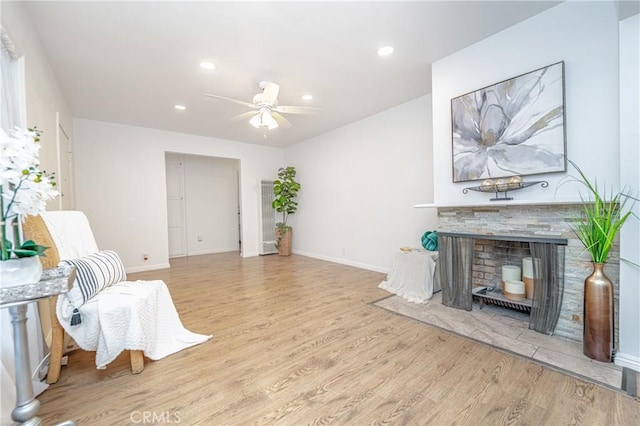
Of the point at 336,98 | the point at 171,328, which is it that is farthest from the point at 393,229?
the point at 171,328

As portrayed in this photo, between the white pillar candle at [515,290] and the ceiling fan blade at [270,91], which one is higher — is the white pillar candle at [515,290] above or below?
below

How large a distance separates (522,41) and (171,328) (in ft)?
13.4

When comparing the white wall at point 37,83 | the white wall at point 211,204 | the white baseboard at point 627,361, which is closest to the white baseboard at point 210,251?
the white wall at point 211,204

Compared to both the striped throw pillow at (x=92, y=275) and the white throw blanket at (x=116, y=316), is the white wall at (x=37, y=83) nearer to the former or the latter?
the white throw blanket at (x=116, y=316)

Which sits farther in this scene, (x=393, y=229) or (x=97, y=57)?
(x=393, y=229)

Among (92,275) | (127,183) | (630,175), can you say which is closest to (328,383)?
(92,275)

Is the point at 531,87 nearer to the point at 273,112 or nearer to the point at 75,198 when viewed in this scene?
the point at 273,112

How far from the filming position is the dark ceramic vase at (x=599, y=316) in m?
1.86

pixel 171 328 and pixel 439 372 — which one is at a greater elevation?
pixel 171 328

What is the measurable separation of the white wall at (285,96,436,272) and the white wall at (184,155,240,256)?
2.27 m

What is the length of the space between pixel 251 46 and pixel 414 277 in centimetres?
323

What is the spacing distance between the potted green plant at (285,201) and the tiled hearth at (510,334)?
144 inches

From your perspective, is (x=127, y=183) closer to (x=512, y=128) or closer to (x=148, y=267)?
(x=148, y=267)

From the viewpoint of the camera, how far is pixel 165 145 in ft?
17.4
